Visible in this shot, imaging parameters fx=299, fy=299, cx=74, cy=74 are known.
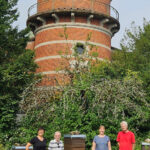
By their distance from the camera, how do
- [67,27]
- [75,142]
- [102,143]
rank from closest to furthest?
[102,143] → [75,142] → [67,27]

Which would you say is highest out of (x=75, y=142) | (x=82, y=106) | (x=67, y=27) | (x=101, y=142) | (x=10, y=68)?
(x=67, y=27)

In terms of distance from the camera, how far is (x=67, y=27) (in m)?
20.2

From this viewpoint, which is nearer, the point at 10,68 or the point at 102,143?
the point at 102,143

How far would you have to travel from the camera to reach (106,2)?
2184 cm

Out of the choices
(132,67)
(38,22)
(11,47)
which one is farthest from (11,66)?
(38,22)

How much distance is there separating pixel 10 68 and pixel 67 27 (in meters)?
7.61

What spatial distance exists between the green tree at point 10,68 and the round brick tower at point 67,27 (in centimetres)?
406

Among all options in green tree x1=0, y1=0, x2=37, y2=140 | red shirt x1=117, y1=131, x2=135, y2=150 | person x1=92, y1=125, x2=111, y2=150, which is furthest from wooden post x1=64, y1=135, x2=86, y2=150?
green tree x1=0, y1=0, x2=37, y2=140

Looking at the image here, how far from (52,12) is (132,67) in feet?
22.7

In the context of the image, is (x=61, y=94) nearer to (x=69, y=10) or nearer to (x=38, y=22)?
(x=69, y=10)

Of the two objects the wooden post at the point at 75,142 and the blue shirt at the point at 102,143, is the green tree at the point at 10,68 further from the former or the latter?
the blue shirt at the point at 102,143

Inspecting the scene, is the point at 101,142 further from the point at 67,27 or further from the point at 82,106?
the point at 67,27

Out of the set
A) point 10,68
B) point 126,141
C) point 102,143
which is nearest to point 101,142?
point 102,143

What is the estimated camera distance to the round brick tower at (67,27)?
19891 millimetres
